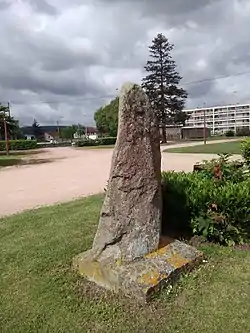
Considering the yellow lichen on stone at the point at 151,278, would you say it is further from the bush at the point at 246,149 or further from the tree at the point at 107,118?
the tree at the point at 107,118

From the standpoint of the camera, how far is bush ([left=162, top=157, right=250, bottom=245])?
389cm

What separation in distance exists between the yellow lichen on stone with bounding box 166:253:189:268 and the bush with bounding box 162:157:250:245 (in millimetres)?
711

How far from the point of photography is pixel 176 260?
336 cm

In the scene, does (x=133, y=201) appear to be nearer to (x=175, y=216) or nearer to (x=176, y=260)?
(x=176, y=260)

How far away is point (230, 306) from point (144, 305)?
70 cm

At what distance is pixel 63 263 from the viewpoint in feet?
12.4

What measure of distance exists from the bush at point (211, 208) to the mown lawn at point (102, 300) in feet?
0.76

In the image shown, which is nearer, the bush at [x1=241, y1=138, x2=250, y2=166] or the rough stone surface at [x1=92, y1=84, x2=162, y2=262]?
the rough stone surface at [x1=92, y1=84, x2=162, y2=262]

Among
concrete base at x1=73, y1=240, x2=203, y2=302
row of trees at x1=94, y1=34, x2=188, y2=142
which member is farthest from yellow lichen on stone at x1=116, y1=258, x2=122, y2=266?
row of trees at x1=94, y1=34, x2=188, y2=142

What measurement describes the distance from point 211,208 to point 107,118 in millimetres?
60713

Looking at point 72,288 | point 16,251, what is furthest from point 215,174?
point 16,251

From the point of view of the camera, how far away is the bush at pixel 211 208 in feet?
12.8

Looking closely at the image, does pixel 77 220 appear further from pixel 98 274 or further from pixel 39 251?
pixel 98 274

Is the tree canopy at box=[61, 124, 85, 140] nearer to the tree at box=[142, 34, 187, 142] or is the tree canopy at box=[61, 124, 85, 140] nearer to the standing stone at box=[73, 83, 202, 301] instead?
the tree at box=[142, 34, 187, 142]
